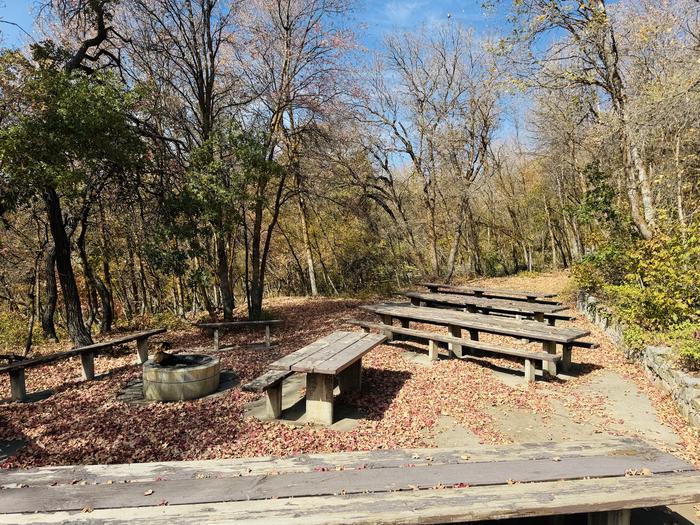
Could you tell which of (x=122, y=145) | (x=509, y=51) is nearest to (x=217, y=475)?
(x=122, y=145)

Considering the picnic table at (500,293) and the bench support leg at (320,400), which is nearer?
the bench support leg at (320,400)

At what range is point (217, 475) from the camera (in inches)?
97.7

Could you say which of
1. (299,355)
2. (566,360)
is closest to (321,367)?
(299,355)

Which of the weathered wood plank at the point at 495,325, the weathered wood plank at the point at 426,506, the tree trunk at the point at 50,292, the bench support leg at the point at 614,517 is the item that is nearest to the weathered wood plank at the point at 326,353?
the weathered wood plank at the point at 495,325

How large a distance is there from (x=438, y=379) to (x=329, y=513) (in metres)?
3.92

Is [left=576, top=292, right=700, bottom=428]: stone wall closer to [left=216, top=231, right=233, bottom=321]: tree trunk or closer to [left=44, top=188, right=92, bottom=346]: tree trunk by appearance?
[left=216, top=231, right=233, bottom=321]: tree trunk

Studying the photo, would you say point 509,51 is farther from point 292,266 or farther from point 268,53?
point 292,266

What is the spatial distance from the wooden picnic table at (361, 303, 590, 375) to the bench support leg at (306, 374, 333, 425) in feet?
8.86

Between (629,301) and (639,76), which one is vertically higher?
(639,76)

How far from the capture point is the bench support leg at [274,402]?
4.62 m

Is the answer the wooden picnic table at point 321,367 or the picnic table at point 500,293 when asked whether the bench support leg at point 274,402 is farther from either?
the picnic table at point 500,293

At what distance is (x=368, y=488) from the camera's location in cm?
234

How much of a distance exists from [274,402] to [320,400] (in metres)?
0.55

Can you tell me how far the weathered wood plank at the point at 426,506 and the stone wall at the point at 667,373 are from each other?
2.62m
